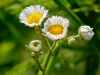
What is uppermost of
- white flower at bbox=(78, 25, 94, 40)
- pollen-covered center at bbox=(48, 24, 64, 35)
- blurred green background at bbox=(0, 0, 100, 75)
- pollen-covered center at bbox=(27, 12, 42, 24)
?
pollen-covered center at bbox=(27, 12, 42, 24)

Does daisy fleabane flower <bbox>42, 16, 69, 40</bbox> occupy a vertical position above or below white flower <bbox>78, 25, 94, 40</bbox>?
above

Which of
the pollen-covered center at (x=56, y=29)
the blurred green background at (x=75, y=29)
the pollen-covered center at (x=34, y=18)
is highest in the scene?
the pollen-covered center at (x=34, y=18)

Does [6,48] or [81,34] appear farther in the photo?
[6,48]

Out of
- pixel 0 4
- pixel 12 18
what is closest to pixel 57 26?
pixel 0 4

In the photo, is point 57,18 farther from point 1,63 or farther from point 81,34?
point 1,63

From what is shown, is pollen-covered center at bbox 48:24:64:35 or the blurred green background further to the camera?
the blurred green background
